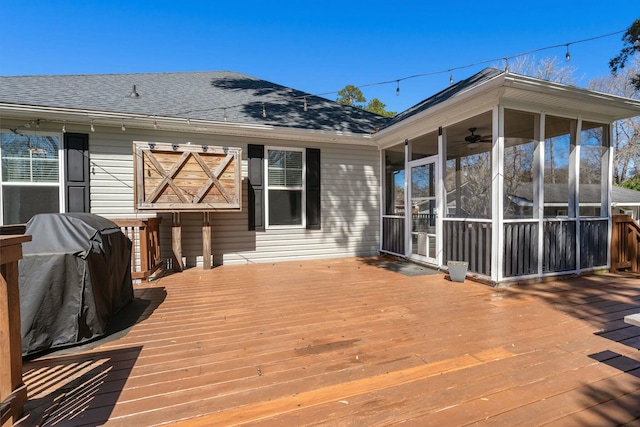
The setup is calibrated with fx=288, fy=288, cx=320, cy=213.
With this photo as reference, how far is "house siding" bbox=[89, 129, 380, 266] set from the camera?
5117 mm

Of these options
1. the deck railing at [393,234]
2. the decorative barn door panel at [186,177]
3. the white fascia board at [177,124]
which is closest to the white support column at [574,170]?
the deck railing at [393,234]

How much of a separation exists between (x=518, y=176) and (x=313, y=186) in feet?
12.0

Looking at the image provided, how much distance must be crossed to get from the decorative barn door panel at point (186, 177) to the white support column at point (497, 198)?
4039mm

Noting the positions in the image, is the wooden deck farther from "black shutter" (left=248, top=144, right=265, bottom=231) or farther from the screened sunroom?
"black shutter" (left=248, top=144, right=265, bottom=231)

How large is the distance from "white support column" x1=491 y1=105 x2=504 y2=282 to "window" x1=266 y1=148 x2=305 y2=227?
3561 mm

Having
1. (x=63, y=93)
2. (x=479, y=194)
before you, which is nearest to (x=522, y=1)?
(x=479, y=194)

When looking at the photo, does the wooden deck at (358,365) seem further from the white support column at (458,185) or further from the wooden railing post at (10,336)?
the white support column at (458,185)

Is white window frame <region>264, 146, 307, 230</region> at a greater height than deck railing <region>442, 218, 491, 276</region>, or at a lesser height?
greater

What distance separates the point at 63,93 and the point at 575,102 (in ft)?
28.2

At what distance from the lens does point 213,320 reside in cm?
298

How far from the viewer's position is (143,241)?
4.48 m

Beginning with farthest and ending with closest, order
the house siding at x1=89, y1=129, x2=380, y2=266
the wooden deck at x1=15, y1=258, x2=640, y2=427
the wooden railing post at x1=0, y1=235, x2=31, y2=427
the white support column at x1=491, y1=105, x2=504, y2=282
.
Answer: the house siding at x1=89, y1=129, x2=380, y2=266, the white support column at x1=491, y1=105, x2=504, y2=282, the wooden deck at x1=15, y1=258, x2=640, y2=427, the wooden railing post at x1=0, y1=235, x2=31, y2=427

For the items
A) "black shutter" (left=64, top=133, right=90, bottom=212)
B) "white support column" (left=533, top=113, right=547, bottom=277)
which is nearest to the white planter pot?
"white support column" (left=533, top=113, right=547, bottom=277)

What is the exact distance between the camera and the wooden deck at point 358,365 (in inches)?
61.2
